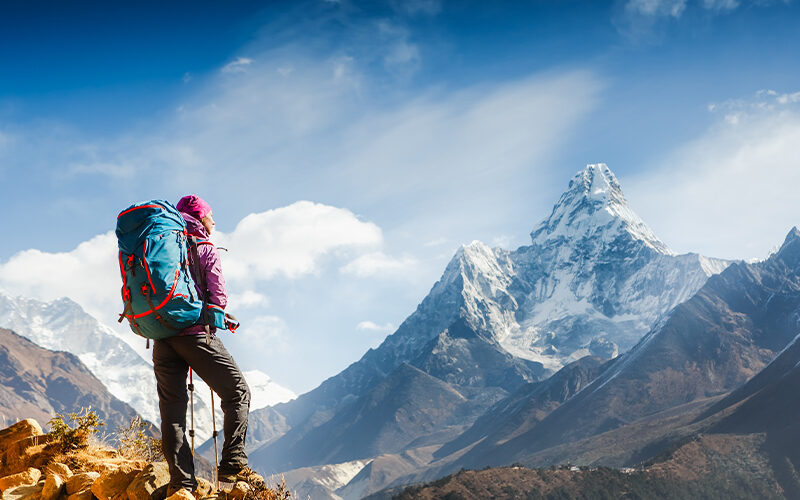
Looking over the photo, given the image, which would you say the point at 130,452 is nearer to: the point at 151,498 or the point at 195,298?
the point at 151,498

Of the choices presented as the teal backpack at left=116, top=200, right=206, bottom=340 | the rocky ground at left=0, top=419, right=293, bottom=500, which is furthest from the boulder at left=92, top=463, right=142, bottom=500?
the teal backpack at left=116, top=200, right=206, bottom=340

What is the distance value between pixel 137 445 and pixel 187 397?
2360 millimetres

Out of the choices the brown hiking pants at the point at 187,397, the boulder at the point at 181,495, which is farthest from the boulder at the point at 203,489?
the boulder at the point at 181,495

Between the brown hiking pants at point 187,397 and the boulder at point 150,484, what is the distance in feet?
0.67

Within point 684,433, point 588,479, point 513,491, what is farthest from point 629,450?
point 513,491

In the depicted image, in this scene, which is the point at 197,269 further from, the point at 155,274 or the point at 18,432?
the point at 18,432

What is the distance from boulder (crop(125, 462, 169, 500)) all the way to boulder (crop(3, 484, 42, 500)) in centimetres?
117

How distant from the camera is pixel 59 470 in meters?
7.61

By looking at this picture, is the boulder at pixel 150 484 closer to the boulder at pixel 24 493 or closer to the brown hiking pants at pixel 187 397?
the brown hiking pants at pixel 187 397

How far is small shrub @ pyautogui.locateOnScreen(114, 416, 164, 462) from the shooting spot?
8523mm

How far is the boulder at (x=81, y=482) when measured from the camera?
7120 mm

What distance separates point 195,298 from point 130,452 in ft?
11.0

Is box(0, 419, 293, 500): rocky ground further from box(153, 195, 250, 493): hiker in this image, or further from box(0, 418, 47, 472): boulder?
box(153, 195, 250, 493): hiker

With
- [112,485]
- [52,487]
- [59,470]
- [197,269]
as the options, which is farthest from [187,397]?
[59,470]
